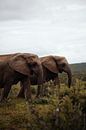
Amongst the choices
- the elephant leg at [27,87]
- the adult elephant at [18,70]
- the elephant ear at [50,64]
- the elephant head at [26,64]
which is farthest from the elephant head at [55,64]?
the elephant leg at [27,87]

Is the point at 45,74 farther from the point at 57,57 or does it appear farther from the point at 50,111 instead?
the point at 50,111

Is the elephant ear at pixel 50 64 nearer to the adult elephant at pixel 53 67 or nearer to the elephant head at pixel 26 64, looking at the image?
the adult elephant at pixel 53 67

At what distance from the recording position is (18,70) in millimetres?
17828

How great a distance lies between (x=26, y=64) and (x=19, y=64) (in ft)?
1.70

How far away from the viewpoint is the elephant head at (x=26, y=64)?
17906 millimetres

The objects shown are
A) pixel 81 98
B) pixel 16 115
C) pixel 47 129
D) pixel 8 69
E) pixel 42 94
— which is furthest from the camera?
pixel 42 94

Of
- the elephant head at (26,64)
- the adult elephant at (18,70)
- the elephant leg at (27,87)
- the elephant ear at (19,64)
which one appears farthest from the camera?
the elephant leg at (27,87)

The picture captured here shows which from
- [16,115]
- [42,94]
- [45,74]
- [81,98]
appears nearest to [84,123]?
[81,98]

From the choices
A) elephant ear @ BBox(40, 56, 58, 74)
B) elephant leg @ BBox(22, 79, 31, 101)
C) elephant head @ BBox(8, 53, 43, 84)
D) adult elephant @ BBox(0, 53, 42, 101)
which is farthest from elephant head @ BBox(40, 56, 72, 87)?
elephant leg @ BBox(22, 79, 31, 101)

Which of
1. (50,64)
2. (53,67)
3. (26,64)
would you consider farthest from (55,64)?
(26,64)

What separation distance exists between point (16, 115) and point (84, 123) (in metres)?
3.92

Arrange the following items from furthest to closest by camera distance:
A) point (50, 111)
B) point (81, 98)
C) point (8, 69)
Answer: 1. point (8, 69)
2. point (81, 98)
3. point (50, 111)

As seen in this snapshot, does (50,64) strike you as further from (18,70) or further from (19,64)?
(18,70)

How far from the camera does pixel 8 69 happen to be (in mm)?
17594
